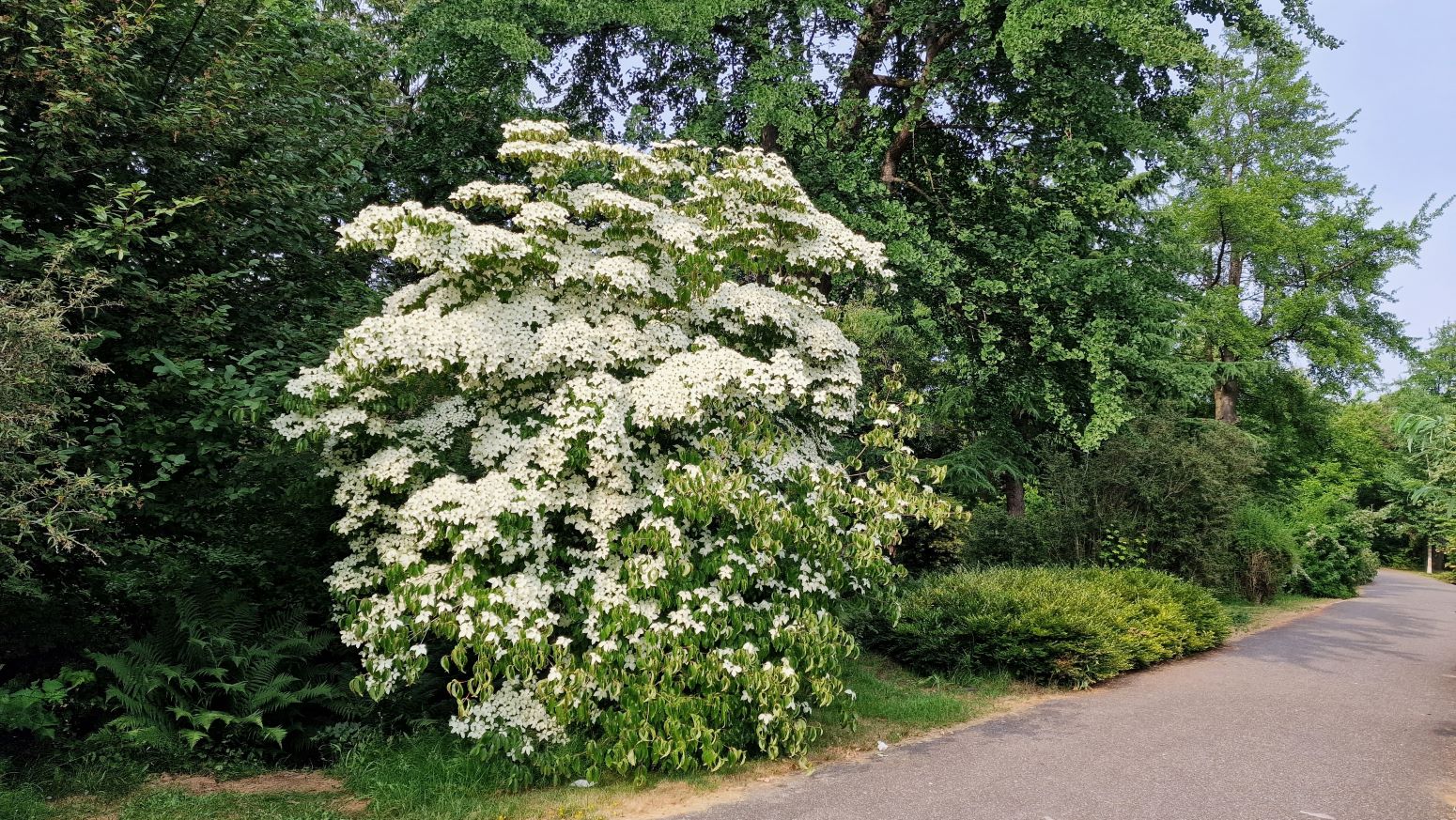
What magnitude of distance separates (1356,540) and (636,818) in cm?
2534

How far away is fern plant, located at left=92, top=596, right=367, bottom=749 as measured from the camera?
5949 mm

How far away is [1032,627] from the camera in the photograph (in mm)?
8844

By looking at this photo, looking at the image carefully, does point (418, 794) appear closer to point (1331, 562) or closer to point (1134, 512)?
point (1134, 512)

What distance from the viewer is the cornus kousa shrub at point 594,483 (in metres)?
5.56

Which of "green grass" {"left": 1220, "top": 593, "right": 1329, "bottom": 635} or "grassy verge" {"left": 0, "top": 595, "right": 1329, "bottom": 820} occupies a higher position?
"grassy verge" {"left": 0, "top": 595, "right": 1329, "bottom": 820}

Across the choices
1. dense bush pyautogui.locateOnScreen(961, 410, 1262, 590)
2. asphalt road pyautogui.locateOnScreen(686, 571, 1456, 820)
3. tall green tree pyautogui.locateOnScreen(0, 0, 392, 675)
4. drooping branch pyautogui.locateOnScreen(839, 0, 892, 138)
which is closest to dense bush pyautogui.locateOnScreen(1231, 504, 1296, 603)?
dense bush pyautogui.locateOnScreen(961, 410, 1262, 590)

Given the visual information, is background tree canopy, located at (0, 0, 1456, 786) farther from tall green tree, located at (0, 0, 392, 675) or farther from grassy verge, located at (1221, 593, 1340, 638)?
grassy verge, located at (1221, 593, 1340, 638)

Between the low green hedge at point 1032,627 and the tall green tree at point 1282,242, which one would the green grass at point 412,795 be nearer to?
the low green hedge at point 1032,627

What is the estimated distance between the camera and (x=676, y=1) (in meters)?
10.0

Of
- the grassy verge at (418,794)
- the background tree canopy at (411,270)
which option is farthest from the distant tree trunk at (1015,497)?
the grassy verge at (418,794)

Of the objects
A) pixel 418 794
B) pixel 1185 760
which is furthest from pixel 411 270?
pixel 1185 760

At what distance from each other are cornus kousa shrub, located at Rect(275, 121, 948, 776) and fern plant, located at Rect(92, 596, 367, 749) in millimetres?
802

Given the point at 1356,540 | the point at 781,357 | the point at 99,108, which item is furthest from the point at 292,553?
the point at 1356,540

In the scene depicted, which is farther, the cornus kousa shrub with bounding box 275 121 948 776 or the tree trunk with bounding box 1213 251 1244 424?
the tree trunk with bounding box 1213 251 1244 424
